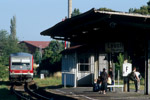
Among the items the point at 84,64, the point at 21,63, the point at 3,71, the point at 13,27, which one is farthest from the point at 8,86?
the point at 13,27

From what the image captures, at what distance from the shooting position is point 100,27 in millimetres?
19750

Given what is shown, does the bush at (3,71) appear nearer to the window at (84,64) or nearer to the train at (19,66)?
the train at (19,66)

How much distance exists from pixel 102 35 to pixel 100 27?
6.14 ft

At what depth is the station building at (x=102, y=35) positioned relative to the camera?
1672cm

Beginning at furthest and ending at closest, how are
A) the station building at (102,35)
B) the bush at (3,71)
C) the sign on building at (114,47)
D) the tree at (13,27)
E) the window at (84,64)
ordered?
the tree at (13,27), the bush at (3,71), the window at (84,64), the sign on building at (114,47), the station building at (102,35)

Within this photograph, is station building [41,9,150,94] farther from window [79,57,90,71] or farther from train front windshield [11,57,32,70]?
train front windshield [11,57,32,70]

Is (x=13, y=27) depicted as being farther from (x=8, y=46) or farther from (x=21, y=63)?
(x=21, y=63)

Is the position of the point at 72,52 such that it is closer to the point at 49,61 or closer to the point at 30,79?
the point at 30,79

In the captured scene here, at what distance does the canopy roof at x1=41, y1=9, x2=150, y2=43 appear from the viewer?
1639 centimetres

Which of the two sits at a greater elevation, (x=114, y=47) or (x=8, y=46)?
(x=8, y=46)

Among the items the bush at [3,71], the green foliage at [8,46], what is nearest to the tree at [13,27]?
the green foliage at [8,46]

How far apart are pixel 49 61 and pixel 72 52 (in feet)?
88.6

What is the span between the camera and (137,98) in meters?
17.7

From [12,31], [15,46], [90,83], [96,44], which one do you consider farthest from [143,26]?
[12,31]
